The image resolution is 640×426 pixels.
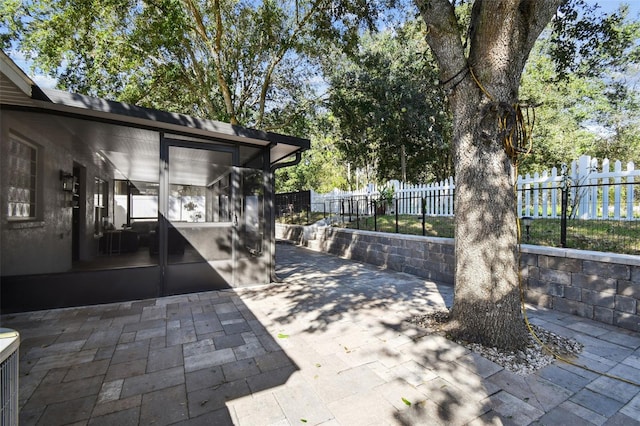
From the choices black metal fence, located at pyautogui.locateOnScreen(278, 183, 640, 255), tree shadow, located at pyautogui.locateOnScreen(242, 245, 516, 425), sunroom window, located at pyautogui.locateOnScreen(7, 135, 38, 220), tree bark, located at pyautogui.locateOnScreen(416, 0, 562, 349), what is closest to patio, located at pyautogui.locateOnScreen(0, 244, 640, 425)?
tree shadow, located at pyautogui.locateOnScreen(242, 245, 516, 425)

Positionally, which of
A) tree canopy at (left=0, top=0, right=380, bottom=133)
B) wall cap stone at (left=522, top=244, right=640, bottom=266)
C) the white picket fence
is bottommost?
wall cap stone at (left=522, top=244, right=640, bottom=266)

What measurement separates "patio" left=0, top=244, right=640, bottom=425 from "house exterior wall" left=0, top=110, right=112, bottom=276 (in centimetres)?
78

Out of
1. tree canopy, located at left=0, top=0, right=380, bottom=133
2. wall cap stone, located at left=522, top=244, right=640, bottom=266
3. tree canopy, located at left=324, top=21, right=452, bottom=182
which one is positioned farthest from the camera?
tree canopy, located at left=324, top=21, right=452, bottom=182

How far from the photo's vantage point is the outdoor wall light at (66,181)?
514cm

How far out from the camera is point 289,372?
8.09 feet

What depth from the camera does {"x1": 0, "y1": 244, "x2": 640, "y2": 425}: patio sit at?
1971mm

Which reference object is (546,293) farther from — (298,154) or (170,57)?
(170,57)

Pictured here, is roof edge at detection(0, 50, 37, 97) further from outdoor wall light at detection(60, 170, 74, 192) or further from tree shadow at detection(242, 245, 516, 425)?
tree shadow at detection(242, 245, 516, 425)

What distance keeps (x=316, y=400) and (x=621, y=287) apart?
366 centimetres

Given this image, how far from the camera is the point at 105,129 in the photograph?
4.49m

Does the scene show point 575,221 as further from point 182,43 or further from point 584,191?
point 182,43

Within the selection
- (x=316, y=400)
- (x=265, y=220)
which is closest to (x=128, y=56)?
(x=265, y=220)

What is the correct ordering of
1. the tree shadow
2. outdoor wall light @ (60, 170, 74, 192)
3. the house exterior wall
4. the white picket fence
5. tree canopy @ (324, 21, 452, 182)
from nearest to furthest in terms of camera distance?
the tree shadow < the house exterior wall < the white picket fence < outdoor wall light @ (60, 170, 74, 192) < tree canopy @ (324, 21, 452, 182)

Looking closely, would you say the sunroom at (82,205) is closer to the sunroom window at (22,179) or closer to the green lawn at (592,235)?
the sunroom window at (22,179)
